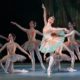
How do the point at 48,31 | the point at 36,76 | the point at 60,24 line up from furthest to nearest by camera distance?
the point at 60,24
the point at 48,31
the point at 36,76

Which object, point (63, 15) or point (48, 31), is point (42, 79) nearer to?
point (48, 31)

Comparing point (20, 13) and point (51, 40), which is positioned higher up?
point (20, 13)

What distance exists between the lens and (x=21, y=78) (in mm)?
8836

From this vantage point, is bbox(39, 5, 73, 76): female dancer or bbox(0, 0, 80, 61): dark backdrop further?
bbox(0, 0, 80, 61): dark backdrop

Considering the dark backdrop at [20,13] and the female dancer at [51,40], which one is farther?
the dark backdrop at [20,13]

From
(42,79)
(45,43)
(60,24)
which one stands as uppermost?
(60,24)

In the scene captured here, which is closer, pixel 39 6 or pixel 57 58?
pixel 57 58

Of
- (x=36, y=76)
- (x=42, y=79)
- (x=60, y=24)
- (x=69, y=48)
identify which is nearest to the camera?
(x=42, y=79)

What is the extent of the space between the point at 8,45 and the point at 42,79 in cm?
203

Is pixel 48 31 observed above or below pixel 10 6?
below

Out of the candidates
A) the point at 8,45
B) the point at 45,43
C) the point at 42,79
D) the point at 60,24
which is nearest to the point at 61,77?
the point at 42,79

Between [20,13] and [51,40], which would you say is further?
[20,13]

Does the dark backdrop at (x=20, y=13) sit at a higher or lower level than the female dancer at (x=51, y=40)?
higher

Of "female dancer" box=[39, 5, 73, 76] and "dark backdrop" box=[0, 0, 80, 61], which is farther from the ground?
"dark backdrop" box=[0, 0, 80, 61]
